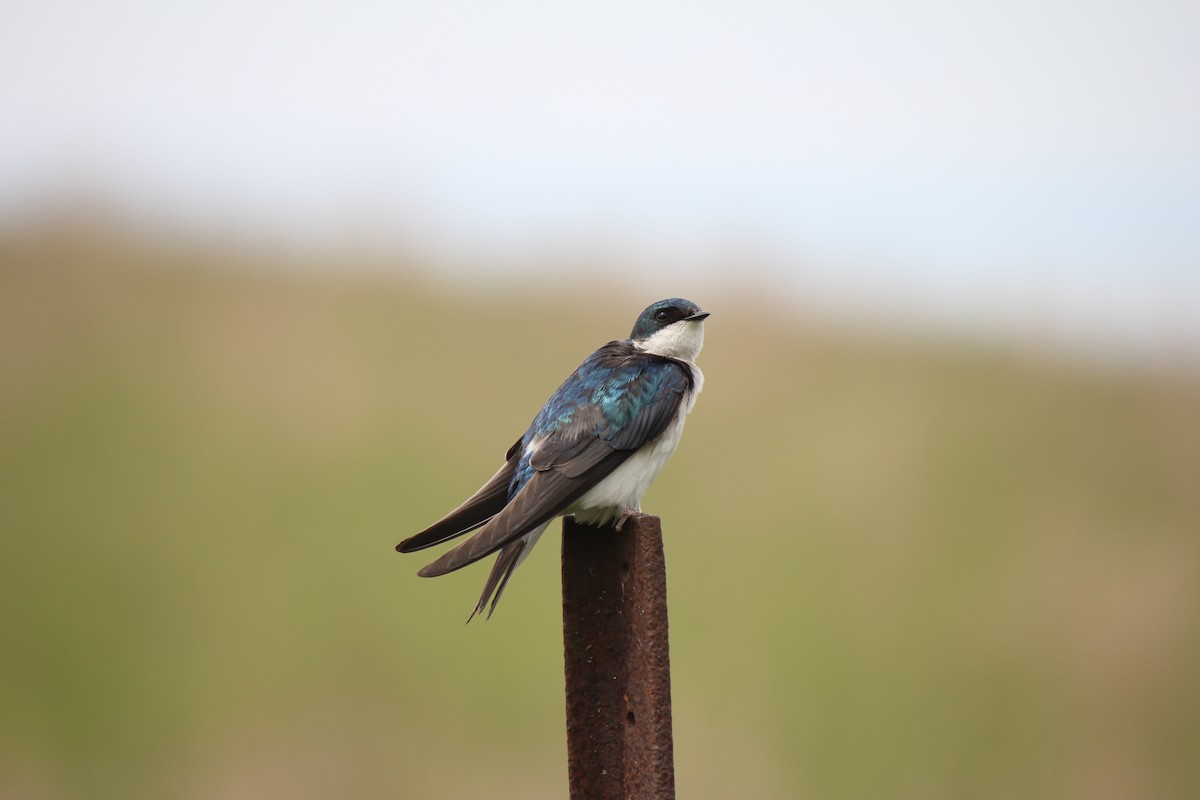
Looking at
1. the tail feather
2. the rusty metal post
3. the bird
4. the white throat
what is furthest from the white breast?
the rusty metal post

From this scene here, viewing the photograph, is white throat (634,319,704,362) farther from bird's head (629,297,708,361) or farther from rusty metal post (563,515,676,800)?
rusty metal post (563,515,676,800)

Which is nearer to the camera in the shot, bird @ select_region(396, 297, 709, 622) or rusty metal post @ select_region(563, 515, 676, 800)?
rusty metal post @ select_region(563, 515, 676, 800)

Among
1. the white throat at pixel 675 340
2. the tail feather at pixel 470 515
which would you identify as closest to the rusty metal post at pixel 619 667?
the tail feather at pixel 470 515

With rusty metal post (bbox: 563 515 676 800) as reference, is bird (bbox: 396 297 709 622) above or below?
above

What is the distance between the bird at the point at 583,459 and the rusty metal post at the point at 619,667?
0.32 metres

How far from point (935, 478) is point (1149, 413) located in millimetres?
2551

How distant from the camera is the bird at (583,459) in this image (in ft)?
8.64

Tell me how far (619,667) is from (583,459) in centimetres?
Answer: 76

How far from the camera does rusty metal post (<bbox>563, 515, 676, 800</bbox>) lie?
2051 millimetres

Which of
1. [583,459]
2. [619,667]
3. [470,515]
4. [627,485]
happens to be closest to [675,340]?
[627,485]

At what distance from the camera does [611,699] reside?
2203 mm

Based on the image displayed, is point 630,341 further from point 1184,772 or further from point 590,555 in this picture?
point 1184,772

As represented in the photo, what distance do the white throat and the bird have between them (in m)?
0.16

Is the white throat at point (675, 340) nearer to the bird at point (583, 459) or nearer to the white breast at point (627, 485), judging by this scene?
the bird at point (583, 459)
